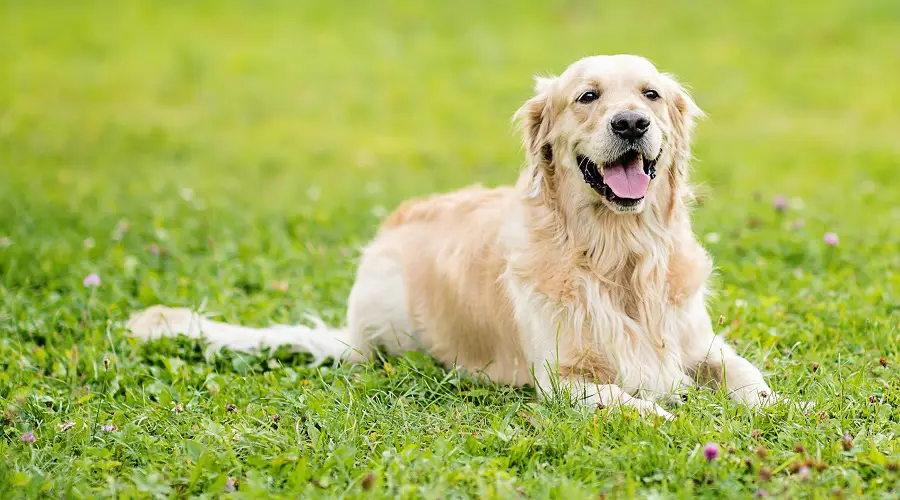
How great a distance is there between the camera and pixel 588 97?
12.9ft

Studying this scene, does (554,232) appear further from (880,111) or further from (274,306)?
(880,111)

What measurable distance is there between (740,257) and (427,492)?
142 inches

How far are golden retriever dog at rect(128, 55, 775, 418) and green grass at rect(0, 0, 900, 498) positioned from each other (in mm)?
273

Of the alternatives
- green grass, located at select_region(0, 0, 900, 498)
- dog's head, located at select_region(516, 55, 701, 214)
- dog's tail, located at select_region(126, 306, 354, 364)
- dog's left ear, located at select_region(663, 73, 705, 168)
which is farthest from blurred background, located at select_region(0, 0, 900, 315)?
dog's left ear, located at select_region(663, 73, 705, 168)

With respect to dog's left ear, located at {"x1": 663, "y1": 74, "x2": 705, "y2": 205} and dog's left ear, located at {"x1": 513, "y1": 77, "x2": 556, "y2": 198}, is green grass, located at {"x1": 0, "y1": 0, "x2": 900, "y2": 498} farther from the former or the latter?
dog's left ear, located at {"x1": 513, "y1": 77, "x2": 556, "y2": 198}

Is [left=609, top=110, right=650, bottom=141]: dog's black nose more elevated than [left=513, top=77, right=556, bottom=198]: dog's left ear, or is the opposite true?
[left=609, top=110, right=650, bottom=141]: dog's black nose

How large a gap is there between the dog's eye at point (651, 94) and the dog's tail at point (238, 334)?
5.88ft

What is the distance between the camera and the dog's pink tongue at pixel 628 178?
12.5 ft

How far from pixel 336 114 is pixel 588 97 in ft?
30.5

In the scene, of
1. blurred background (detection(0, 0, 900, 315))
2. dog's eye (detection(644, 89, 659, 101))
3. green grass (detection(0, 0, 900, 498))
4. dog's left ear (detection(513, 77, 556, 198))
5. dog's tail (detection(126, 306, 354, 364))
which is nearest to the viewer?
green grass (detection(0, 0, 900, 498))

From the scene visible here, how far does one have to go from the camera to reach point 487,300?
4289mm

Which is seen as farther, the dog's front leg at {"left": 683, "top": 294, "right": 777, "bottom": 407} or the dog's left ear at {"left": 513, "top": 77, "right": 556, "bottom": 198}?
the dog's left ear at {"left": 513, "top": 77, "right": 556, "bottom": 198}

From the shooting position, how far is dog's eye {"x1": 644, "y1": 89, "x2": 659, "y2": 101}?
3.93m

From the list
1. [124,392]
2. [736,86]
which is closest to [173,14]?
[736,86]
